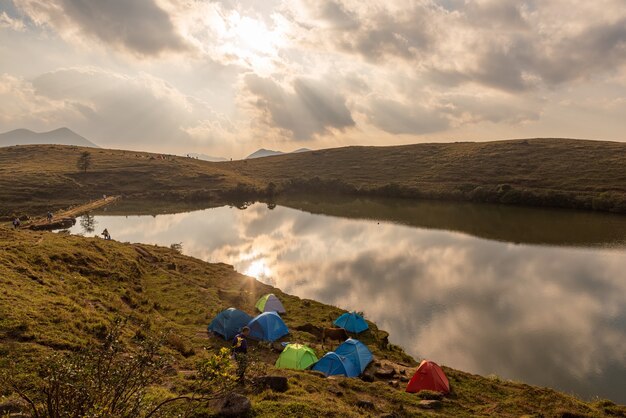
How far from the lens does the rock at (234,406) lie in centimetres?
1122

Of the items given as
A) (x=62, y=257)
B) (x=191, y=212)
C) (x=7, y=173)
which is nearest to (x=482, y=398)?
(x=62, y=257)

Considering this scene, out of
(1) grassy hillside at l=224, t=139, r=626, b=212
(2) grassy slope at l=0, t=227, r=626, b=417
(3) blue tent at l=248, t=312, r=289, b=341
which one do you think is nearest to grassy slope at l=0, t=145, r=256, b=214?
(1) grassy hillside at l=224, t=139, r=626, b=212

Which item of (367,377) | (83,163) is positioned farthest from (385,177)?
(367,377)

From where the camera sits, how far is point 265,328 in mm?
25234

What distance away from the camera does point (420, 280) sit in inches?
1743

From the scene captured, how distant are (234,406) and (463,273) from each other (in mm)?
43061

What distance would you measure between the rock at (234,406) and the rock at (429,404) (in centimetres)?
862

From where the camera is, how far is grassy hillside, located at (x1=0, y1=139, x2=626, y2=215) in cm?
10988

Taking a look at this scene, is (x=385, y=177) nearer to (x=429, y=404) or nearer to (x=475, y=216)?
(x=475, y=216)

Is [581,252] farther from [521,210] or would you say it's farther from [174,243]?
[174,243]

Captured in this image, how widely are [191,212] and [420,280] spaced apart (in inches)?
3049

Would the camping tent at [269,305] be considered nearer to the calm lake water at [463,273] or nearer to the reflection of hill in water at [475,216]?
the calm lake water at [463,273]

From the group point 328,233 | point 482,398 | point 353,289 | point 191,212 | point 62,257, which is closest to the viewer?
point 482,398

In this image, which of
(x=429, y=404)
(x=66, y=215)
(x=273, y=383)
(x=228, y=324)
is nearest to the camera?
(x=273, y=383)
